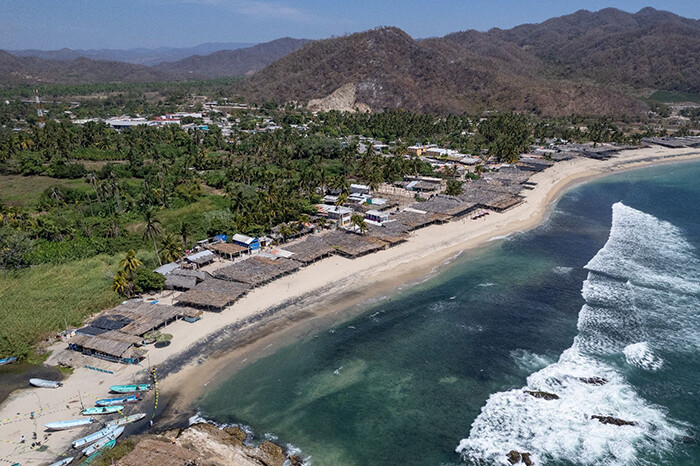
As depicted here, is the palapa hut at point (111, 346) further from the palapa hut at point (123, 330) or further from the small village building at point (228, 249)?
the small village building at point (228, 249)

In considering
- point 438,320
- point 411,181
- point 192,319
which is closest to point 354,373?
point 438,320

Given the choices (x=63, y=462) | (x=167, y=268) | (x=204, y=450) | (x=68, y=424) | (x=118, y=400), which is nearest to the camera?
(x=63, y=462)

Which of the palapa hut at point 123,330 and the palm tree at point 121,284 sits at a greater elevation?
the palm tree at point 121,284

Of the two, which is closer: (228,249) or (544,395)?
(544,395)

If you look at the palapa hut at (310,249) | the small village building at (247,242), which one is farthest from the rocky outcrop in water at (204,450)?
the small village building at (247,242)

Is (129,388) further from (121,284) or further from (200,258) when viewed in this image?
(200,258)

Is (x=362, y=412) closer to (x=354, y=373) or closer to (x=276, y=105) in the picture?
(x=354, y=373)

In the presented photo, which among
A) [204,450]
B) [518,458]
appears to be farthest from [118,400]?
[518,458]

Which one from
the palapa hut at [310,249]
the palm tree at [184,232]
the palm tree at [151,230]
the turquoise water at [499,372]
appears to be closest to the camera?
the turquoise water at [499,372]
